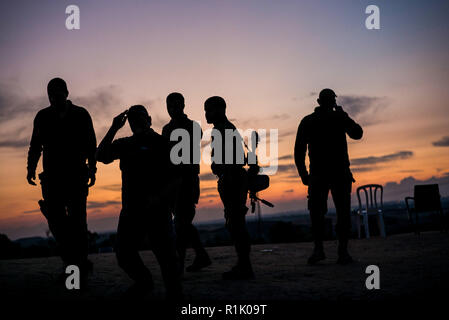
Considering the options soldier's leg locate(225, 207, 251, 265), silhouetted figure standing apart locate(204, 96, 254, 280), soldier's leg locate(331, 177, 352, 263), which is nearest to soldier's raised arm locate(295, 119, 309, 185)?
soldier's leg locate(331, 177, 352, 263)

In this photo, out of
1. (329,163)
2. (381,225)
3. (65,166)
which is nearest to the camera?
(65,166)

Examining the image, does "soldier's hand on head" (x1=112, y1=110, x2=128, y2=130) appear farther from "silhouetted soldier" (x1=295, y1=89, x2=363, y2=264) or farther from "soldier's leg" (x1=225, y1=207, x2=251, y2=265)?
"silhouetted soldier" (x1=295, y1=89, x2=363, y2=264)

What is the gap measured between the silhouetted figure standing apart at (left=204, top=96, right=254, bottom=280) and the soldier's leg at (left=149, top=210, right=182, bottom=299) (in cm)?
125

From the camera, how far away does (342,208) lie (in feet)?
19.0

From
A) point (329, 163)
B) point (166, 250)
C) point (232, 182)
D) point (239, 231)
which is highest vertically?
point (329, 163)

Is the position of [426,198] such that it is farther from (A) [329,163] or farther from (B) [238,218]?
(B) [238,218]

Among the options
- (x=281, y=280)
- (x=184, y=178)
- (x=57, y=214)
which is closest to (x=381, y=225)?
(x=281, y=280)

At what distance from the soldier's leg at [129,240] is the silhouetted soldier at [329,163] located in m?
2.99

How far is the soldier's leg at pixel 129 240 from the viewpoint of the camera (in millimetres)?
3424

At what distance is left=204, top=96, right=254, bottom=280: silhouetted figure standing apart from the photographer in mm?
4668

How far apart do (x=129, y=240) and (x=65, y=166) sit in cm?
166

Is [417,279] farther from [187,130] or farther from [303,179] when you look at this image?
[187,130]
